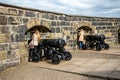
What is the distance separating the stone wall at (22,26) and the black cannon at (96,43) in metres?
0.81

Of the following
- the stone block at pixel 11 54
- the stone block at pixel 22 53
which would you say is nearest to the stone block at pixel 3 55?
the stone block at pixel 11 54

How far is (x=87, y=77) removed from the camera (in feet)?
21.3

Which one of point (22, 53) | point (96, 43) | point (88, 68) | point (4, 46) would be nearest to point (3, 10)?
point (4, 46)

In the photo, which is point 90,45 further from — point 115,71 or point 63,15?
point 115,71

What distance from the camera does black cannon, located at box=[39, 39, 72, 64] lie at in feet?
27.2

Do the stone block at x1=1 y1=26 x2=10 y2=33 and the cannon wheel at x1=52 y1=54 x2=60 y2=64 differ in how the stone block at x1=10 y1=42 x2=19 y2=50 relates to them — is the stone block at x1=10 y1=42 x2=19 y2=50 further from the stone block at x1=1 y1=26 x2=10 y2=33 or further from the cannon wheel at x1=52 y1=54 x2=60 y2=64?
the cannon wheel at x1=52 y1=54 x2=60 y2=64

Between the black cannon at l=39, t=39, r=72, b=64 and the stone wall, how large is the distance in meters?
0.89

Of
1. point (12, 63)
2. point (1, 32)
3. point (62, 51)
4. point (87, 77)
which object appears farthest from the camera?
point (62, 51)

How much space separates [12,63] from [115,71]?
13.0ft

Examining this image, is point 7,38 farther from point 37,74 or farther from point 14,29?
point 37,74

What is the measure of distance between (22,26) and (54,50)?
170 cm

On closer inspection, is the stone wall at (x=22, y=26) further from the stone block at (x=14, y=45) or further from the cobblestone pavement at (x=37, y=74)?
the cobblestone pavement at (x=37, y=74)

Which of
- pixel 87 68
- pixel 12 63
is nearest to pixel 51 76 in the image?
Answer: pixel 87 68

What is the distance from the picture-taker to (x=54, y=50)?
8578 millimetres
